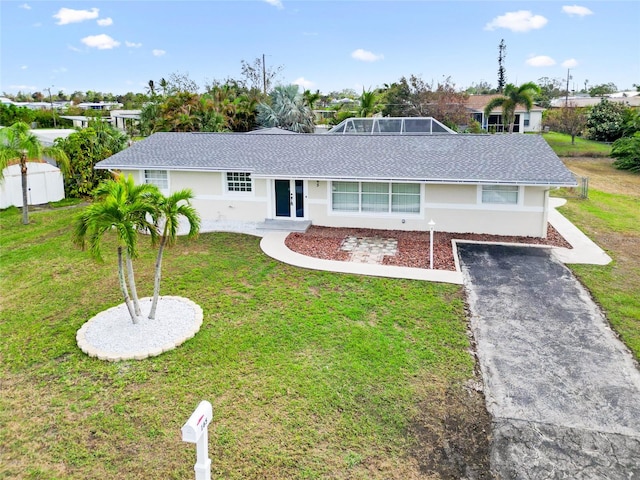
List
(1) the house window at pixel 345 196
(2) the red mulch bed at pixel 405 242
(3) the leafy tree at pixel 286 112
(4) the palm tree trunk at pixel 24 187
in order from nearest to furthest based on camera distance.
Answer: (2) the red mulch bed at pixel 405 242
(1) the house window at pixel 345 196
(4) the palm tree trunk at pixel 24 187
(3) the leafy tree at pixel 286 112

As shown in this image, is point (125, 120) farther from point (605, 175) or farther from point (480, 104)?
point (605, 175)

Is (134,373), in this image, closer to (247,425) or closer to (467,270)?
(247,425)

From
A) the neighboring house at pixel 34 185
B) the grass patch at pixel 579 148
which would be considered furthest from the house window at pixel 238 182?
the grass patch at pixel 579 148

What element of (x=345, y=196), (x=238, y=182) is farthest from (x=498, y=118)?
(x=238, y=182)

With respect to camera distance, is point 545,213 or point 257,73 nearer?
point 545,213

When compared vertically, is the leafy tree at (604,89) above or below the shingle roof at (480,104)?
above

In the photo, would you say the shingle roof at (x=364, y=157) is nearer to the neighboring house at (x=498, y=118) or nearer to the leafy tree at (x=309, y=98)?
the leafy tree at (x=309, y=98)

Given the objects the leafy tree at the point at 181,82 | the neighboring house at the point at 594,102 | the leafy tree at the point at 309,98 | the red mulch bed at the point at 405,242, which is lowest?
the red mulch bed at the point at 405,242

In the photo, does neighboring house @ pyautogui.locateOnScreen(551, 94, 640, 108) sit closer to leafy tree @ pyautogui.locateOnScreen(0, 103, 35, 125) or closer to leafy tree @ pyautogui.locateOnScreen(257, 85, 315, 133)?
leafy tree @ pyautogui.locateOnScreen(257, 85, 315, 133)
